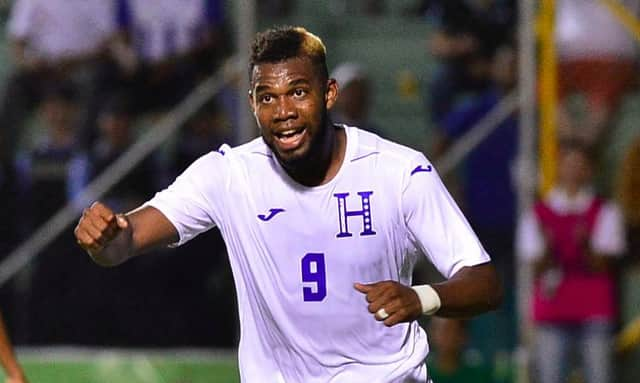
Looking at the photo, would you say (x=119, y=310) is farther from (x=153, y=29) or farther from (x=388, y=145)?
(x=388, y=145)

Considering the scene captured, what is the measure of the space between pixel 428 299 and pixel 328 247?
585mm

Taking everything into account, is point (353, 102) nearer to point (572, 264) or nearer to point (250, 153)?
point (572, 264)

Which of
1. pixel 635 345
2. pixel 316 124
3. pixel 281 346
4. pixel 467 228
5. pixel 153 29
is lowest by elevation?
pixel 635 345

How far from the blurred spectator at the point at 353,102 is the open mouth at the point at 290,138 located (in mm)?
4047

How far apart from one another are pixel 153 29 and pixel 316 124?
5295 mm

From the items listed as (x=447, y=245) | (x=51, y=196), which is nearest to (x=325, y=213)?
Result: (x=447, y=245)

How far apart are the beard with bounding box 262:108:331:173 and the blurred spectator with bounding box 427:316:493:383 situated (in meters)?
4.43

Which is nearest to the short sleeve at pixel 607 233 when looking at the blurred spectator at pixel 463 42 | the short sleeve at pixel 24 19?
the blurred spectator at pixel 463 42

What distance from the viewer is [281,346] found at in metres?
5.47

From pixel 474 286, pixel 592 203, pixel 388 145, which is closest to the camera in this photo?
pixel 474 286

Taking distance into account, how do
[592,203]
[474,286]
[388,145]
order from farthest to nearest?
[592,203], [388,145], [474,286]

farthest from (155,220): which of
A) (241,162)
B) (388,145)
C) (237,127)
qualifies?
(237,127)

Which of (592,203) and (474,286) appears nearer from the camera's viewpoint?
(474,286)

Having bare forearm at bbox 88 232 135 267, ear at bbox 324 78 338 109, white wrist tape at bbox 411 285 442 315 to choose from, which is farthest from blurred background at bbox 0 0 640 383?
white wrist tape at bbox 411 285 442 315
